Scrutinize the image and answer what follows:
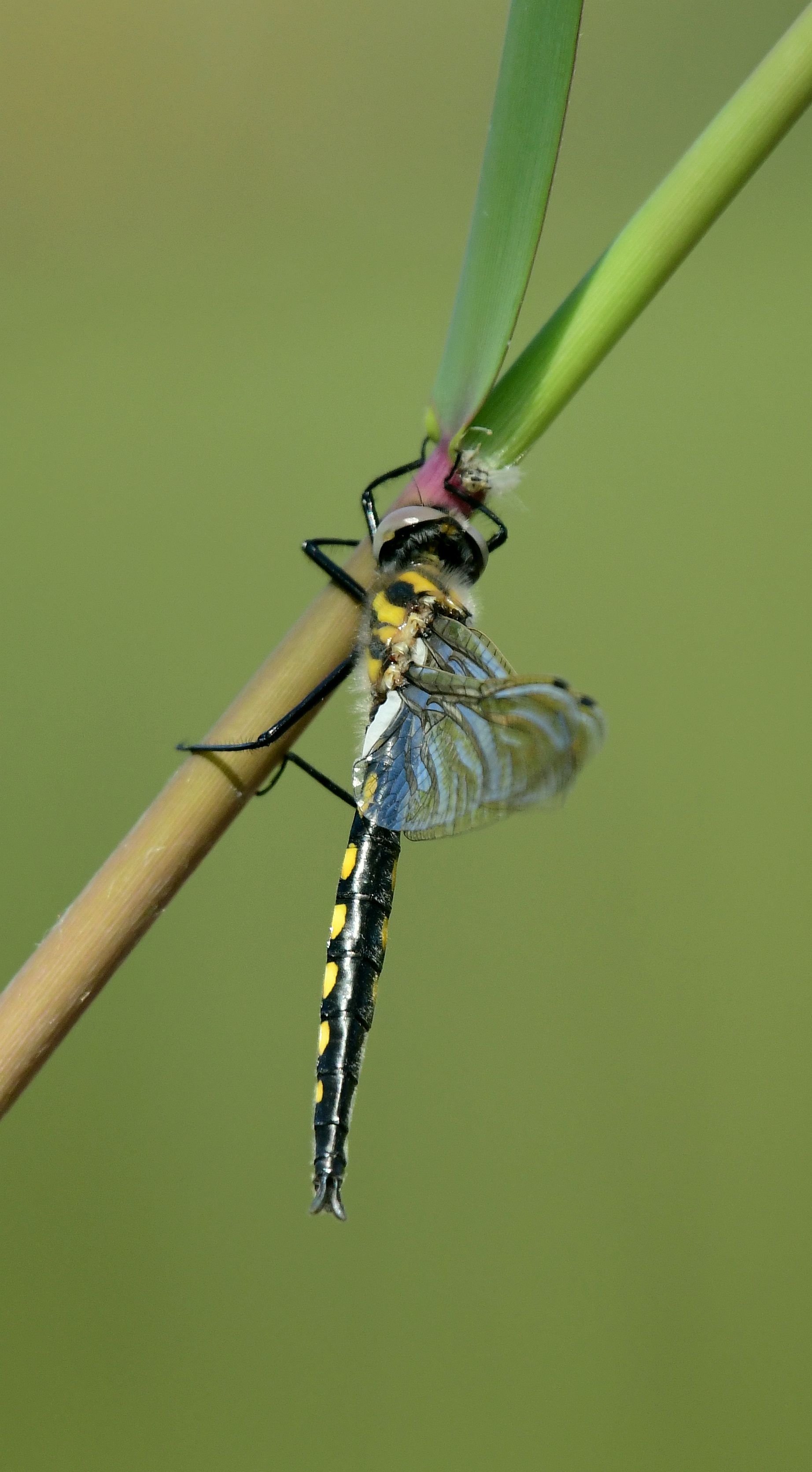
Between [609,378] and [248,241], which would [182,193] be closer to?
[248,241]

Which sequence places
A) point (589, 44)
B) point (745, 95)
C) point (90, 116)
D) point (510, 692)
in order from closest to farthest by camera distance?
point (745, 95) → point (510, 692) → point (90, 116) → point (589, 44)

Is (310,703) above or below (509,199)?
below

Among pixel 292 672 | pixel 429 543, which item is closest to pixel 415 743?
pixel 429 543

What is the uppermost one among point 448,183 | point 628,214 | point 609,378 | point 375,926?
point 628,214

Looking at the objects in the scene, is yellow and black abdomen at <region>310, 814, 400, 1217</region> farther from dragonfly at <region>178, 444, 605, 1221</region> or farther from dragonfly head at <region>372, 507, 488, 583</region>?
dragonfly head at <region>372, 507, 488, 583</region>

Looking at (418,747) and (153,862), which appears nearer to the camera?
(153,862)

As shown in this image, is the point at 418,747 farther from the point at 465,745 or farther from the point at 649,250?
the point at 649,250

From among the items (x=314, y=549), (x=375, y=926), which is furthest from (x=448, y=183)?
(x=375, y=926)
